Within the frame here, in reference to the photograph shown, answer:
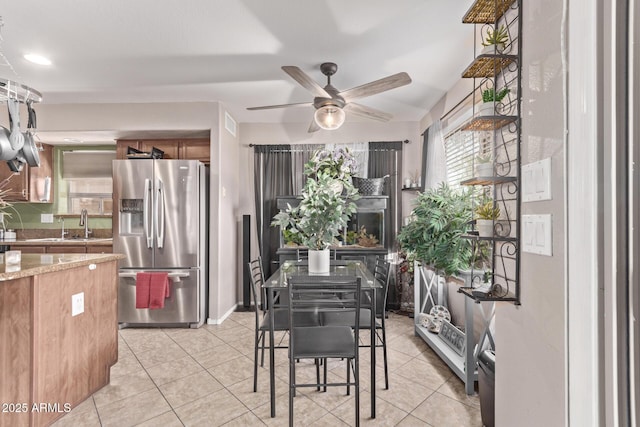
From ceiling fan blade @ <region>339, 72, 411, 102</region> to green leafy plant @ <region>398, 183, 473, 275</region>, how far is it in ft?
3.28

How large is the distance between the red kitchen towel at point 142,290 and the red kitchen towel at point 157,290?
38mm

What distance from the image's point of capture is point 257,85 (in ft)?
10.8

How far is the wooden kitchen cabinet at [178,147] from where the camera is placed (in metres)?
4.06

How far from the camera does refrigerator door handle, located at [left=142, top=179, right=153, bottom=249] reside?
3553 millimetres

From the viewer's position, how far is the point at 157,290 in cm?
349

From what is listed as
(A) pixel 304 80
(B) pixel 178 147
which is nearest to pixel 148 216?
(B) pixel 178 147

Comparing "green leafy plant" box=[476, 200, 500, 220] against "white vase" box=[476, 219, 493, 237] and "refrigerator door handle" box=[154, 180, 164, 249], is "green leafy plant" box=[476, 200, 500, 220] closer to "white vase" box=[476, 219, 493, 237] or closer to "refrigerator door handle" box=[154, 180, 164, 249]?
"white vase" box=[476, 219, 493, 237]

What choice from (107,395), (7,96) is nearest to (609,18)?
(7,96)

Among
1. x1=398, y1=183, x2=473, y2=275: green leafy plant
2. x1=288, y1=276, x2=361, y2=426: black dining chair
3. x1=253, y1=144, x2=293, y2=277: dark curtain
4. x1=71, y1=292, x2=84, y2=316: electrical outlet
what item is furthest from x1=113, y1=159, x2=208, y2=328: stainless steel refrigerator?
x1=398, y1=183, x2=473, y2=275: green leafy plant

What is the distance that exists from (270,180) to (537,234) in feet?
12.3

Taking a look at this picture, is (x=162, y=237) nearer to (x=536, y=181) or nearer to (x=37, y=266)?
(x=37, y=266)

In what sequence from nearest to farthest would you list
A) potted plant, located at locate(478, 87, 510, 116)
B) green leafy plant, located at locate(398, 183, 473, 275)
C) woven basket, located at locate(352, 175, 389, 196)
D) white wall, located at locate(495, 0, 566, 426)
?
white wall, located at locate(495, 0, 566, 426)
potted plant, located at locate(478, 87, 510, 116)
green leafy plant, located at locate(398, 183, 473, 275)
woven basket, located at locate(352, 175, 389, 196)

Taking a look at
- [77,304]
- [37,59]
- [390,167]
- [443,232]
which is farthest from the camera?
[390,167]

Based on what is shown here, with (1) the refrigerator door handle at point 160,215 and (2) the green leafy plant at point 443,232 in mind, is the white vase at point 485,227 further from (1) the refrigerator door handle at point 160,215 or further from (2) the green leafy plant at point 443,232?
(1) the refrigerator door handle at point 160,215
